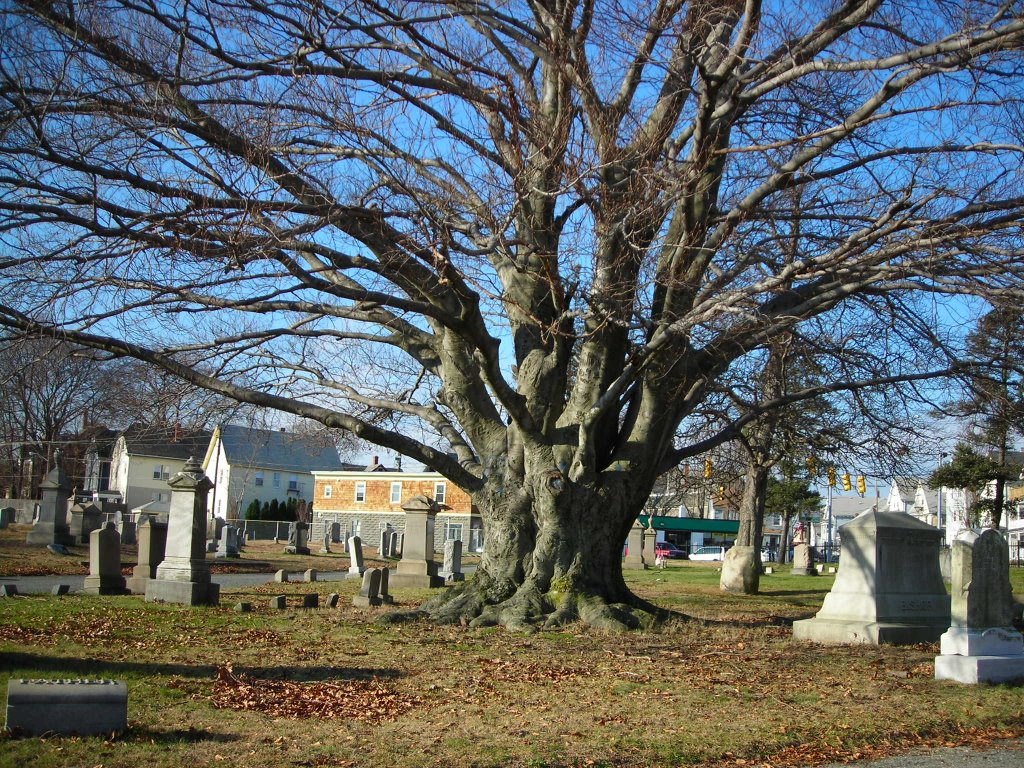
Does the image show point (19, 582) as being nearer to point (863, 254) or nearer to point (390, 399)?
point (390, 399)

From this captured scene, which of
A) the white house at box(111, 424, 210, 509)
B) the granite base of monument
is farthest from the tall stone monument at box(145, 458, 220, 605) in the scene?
the white house at box(111, 424, 210, 509)

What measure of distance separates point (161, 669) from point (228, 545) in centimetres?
2616

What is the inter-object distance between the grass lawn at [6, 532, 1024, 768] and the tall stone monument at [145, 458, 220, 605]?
215 centimetres

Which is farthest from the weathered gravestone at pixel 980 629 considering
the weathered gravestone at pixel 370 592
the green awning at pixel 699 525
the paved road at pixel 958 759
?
the green awning at pixel 699 525

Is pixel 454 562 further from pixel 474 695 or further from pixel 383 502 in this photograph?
pixel 383 502

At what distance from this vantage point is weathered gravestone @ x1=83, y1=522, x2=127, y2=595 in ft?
55.0

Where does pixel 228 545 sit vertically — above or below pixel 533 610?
below

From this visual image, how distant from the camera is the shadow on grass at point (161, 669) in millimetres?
8430

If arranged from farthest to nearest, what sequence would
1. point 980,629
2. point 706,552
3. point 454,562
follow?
point 706,552, point 454,562, point 980,629

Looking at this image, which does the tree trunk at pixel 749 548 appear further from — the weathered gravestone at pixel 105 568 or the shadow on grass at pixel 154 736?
the shadow on grass at pixel 154 736

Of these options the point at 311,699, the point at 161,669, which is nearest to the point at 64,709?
the point at 311,699

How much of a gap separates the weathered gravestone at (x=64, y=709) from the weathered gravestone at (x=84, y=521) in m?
27.1

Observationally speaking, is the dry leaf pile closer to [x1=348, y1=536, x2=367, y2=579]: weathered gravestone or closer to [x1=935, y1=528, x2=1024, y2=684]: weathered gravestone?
[x1=935, y1=528, x2=1024, y2=684]: weathered gravestone

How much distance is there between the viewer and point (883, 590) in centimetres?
1267
